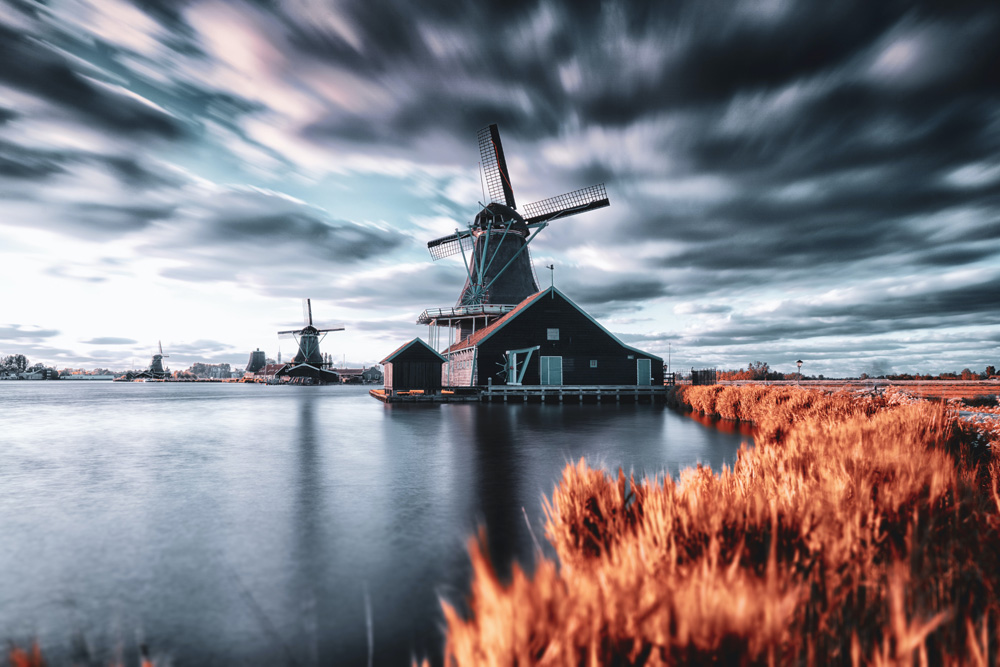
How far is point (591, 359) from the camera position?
38781 millimetres

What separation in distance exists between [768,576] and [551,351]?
35251mm

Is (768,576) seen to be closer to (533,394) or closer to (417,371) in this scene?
(533,394)

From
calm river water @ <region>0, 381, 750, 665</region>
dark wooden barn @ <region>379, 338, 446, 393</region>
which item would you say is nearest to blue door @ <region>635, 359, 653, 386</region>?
dark wooden barn @ <region>379, 338, 446, 393</region>

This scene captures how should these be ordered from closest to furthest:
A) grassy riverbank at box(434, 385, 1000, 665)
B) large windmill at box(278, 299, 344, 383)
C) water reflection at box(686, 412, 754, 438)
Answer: grassy riverbank at box(434, 385, 1000, 665)
water reflection at box(686, 412, 754, 438)
large windmill at box(278, 299, 344, 383)

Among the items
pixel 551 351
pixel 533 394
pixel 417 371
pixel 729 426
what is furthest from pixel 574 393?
pixel 729 426

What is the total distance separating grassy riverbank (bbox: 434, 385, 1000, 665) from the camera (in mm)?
2451

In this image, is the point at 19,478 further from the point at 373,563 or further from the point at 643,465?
the point at 643,465

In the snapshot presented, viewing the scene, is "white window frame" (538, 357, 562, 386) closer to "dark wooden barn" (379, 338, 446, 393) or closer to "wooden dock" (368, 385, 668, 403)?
"wooden dock" (368, 385, 668, 403)

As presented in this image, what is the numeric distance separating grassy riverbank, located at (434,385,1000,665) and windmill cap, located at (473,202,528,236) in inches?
1518

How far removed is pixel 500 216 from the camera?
1756 inches

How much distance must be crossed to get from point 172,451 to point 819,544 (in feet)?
60.2

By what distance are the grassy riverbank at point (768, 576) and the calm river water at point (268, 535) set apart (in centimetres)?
152

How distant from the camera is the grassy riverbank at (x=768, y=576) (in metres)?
2.45

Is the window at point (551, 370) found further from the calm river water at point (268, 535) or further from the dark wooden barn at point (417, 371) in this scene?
the calm river water at point (268, 535)
